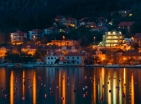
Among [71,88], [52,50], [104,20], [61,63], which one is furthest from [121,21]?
[71,88]

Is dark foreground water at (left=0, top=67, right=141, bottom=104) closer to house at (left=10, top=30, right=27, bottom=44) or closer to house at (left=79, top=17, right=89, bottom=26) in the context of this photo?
house at (left=10, top=30, right=27, bottom=44)

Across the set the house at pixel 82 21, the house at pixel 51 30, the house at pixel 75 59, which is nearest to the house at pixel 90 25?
the house at pixel 82 21

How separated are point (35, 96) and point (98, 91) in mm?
5481

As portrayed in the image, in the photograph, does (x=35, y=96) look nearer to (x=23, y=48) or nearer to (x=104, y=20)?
(x=23, y=48)

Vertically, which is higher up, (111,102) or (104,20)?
(104,20)

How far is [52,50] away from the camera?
222 feet

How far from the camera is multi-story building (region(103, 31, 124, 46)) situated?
7075 centimetres

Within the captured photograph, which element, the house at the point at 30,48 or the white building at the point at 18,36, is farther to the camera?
the white building at the point at 18,36

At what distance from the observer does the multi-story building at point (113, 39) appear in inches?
2785

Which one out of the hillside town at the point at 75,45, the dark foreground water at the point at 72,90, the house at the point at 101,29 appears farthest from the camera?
the house at the point at 101,29

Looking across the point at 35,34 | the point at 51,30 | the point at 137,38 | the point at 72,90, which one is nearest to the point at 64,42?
the point at 51,30

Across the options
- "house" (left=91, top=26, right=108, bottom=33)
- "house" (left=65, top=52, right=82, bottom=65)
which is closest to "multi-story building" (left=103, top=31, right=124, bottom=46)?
"house" (left=91, top=26, right=108, bottom=33)

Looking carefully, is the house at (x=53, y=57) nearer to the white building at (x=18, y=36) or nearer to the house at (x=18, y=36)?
the house at (x=18, y=36)

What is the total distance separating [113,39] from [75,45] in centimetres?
774
